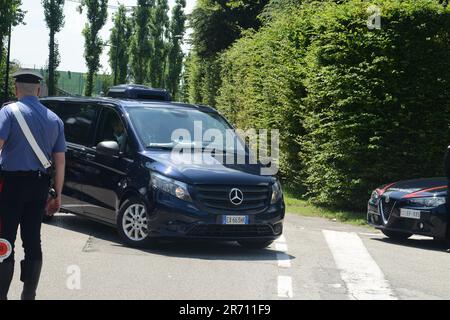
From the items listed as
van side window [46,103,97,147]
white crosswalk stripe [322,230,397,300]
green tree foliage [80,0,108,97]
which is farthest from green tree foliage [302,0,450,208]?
green tree foliage [80,0,108,97]

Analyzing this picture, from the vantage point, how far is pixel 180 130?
35.0ft

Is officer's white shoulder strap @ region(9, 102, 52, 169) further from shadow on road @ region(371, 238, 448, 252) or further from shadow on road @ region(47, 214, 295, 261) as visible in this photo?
shadow on road @ region(371, 238, 448, 252)

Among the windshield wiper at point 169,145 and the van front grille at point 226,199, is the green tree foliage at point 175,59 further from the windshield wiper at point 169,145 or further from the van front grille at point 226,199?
the van front grille at point 226,199

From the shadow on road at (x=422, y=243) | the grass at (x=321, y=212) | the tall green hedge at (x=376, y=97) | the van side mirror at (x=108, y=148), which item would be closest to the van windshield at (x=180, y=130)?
the van side mirror at (x=108, y=148)

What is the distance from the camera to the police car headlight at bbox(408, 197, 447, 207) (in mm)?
11438

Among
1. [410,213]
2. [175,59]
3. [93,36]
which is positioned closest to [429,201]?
[410,213]

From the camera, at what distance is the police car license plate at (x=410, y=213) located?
1147 centimetres

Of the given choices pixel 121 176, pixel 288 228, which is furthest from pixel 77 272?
pixel 288 228

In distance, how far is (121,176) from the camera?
33.0 ft

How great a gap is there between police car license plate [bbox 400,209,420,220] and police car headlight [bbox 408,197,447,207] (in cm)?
13

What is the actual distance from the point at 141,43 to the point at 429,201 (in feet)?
235

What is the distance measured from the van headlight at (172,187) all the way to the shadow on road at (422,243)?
413 centimetres

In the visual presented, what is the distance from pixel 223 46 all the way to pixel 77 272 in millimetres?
36017

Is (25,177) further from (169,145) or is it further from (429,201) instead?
(429,201)
